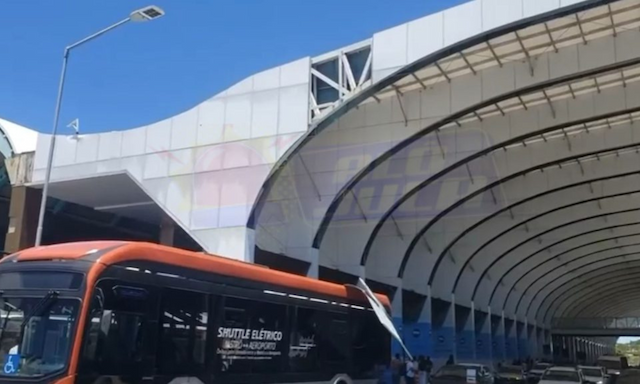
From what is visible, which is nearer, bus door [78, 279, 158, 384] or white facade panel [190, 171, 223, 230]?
bus door [78, 279, 158, 384]

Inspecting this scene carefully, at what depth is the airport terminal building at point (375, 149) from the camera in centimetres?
2173

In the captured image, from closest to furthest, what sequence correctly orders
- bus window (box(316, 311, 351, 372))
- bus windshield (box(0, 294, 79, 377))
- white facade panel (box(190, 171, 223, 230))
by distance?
bus windshield (box(0, 294, 79, 377)) → bus window (box(316, 311, 351, 372)) → white facade panel (box(190, 171, 223, 230))

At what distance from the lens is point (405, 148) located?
28.5 metres

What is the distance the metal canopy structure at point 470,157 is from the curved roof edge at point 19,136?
1140cm

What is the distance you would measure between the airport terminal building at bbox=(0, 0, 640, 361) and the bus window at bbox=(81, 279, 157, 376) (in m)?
12.2

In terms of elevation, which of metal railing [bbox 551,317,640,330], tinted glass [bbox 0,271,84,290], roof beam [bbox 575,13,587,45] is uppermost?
roof beam [bbox 575,13,587,45]

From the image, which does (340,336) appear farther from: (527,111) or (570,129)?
(570,129)

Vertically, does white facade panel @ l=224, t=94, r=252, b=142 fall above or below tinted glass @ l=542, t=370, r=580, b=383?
above

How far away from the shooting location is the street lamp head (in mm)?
17922

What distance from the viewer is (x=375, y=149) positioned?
85.3 feet

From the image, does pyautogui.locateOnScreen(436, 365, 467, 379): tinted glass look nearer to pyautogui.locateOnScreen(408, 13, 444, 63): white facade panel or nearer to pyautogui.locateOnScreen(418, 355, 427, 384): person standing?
pyautogui.locateOnScreen(418, 355, 427, 384): person standing

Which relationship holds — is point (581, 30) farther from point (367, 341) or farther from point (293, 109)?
point (367, 341)

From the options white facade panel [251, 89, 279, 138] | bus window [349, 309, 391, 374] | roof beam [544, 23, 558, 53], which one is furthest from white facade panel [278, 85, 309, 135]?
roof beam [544, 23, 558, 53]

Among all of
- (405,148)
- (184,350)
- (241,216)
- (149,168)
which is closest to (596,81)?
(405,148)
